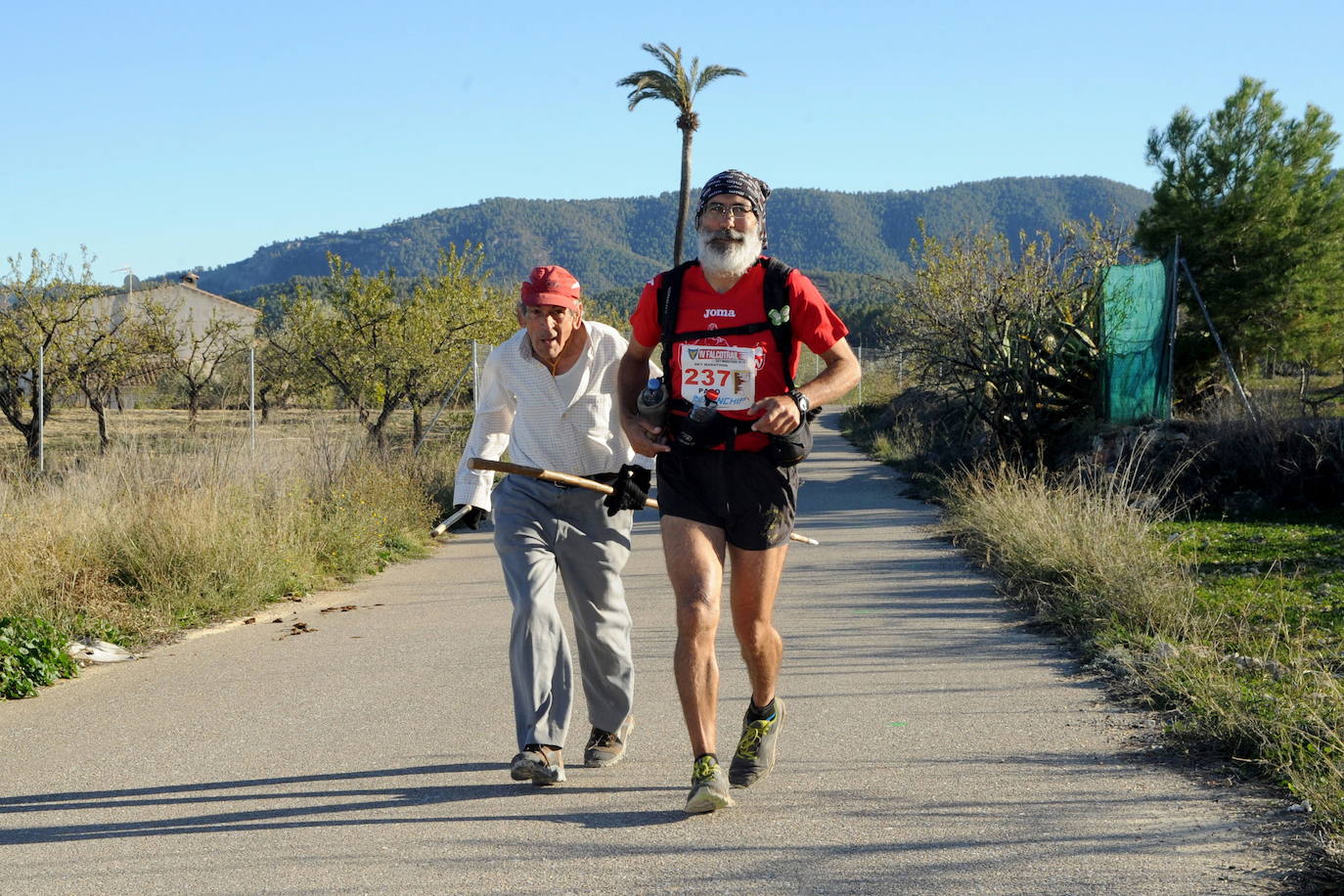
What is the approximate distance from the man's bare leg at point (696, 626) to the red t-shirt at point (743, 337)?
0.39 metres

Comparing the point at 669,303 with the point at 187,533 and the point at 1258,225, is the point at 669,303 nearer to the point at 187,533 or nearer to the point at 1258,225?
the point at 187,533

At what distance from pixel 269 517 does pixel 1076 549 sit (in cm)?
631

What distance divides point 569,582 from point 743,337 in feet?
4.42

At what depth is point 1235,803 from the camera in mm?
4574

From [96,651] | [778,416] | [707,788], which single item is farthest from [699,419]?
[96,651]

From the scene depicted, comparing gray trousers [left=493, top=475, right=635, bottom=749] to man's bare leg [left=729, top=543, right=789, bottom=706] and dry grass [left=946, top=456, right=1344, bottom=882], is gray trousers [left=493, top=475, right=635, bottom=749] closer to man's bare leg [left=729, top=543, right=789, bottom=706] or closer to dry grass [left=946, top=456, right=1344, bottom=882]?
man's bare leg [left=729, top=543, right=789, bottom=706]

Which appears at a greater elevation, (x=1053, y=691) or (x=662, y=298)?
(x=662, y=298)

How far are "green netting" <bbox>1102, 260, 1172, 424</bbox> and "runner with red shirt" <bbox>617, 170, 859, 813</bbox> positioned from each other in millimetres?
12490

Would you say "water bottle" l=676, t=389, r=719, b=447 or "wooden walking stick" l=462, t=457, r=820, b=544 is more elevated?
"water bottle" l=676, t=389, r=719, b=447

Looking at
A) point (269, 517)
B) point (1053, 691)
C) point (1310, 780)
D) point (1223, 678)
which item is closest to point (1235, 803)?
point (1310, 780)

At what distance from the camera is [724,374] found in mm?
4770

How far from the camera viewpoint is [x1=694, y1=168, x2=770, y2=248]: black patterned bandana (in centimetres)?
484

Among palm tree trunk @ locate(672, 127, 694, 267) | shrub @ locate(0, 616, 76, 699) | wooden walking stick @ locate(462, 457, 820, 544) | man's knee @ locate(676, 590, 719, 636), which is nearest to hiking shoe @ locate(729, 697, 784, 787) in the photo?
man's knee @ locate(676, 590, 719, 636)

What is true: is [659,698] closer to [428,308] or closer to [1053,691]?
[1053,691]
